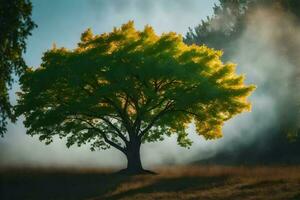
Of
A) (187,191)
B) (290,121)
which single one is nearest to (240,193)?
(187,191)

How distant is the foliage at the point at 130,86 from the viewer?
31984 mm

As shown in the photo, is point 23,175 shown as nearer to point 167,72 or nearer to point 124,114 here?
point 124,114

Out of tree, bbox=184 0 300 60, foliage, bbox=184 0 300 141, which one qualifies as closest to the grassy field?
foliage, bbox=184 0 300 141

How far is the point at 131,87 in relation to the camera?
32188 mm

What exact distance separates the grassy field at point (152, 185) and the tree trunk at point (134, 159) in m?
1.73

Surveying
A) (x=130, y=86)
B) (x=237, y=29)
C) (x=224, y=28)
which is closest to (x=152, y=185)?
(x=130, y=86)

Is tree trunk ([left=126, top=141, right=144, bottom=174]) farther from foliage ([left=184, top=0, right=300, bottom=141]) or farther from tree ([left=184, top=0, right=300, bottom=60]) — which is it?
tree ([left=184, top=0, right=300, bottom=60])

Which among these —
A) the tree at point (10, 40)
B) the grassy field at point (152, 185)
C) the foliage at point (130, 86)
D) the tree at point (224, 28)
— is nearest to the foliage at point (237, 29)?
the tree at point (224, 28)

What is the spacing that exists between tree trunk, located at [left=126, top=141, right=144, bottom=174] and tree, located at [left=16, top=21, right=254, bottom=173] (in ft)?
0.24

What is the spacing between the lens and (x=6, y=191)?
2808 centimetres

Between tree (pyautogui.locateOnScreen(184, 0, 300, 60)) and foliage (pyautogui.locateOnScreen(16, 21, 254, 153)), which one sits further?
tree (pyautogui.locateOnScreen(184, 0, 300, 60))

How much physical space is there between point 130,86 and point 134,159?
6.02 meters

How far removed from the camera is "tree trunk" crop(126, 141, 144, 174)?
3462 centimetres

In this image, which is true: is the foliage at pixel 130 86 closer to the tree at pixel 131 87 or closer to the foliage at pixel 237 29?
the tree at pixel 131 87
